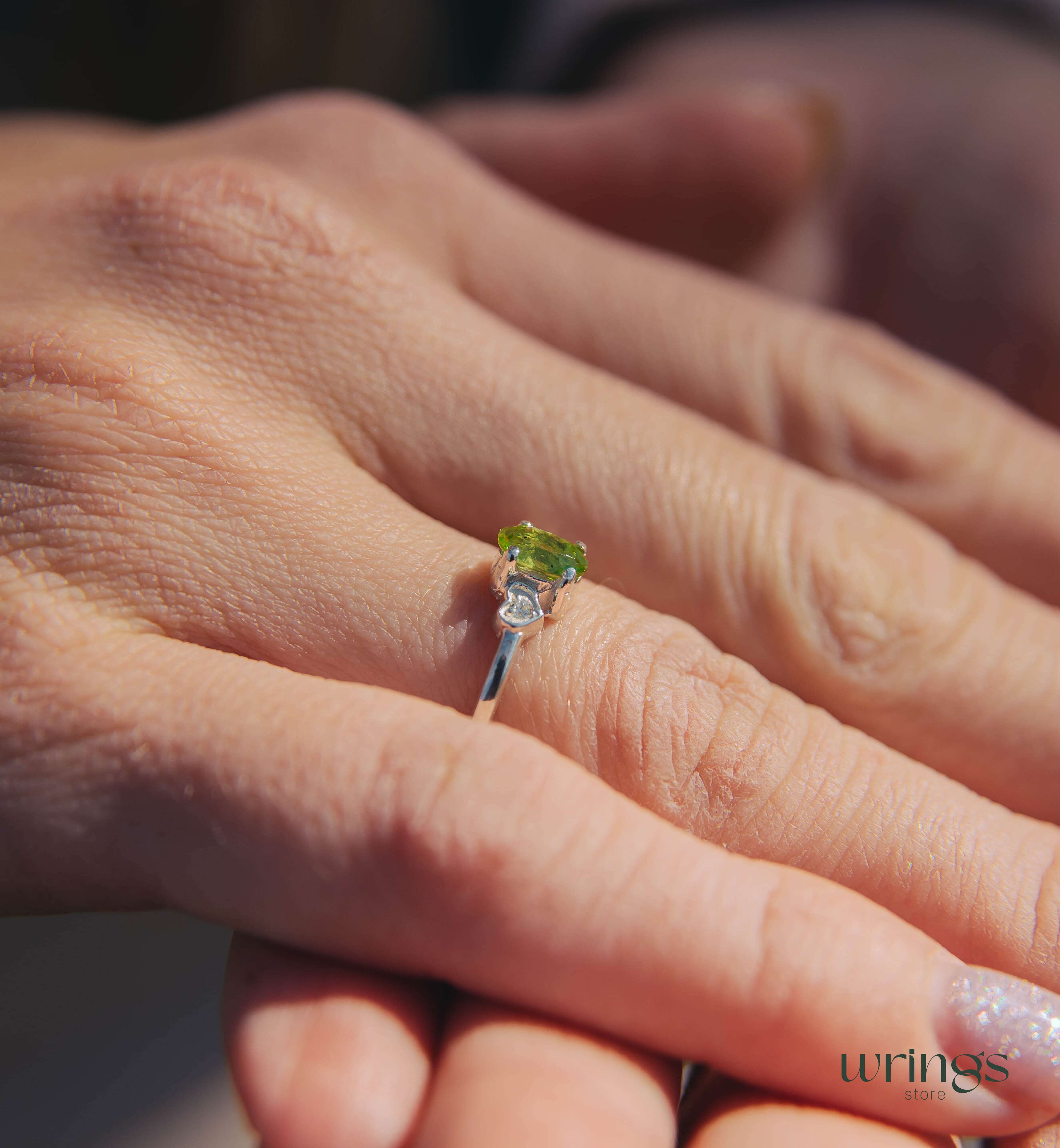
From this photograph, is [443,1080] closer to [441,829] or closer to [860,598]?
[441,829]

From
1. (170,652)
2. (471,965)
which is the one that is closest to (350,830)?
(471,965)

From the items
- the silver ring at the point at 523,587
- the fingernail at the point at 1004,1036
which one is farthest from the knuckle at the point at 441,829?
the fingernail at the point at 1004,1036

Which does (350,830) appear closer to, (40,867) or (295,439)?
(40,867)

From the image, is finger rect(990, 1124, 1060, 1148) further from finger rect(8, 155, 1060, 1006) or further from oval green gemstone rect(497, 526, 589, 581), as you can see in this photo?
oval green gemstone rect(497, 526, 589, 581)

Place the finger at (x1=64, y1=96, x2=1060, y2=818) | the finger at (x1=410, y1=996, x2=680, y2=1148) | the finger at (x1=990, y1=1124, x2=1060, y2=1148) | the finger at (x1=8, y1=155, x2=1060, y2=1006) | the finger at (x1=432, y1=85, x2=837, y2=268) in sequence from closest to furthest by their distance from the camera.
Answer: the finger at (x1=410, y1=996, x2=680, y2=1148)
the finger at (x1=990, y1=1124, x2=1060, y2=1148)
the finger at (x1=8, y1=155, x2=1060, y2=1006)
the finger at (x1=64, y1=96, x2=1060, y2=818)
the finger at (x1=432, y1=85, x2=837, y2=268)

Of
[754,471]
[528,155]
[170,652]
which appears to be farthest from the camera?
[528,155]

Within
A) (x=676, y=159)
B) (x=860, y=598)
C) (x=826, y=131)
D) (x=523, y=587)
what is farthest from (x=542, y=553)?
(x=826, y=131)

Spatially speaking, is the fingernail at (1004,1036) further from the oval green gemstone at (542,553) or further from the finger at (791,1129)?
the oval green gemstone at (542,553)

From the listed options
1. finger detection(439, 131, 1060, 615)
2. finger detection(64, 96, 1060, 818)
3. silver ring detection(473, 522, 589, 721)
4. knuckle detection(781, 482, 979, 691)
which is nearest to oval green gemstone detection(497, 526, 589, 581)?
silver ring detection(473, 522, 589, 721)
